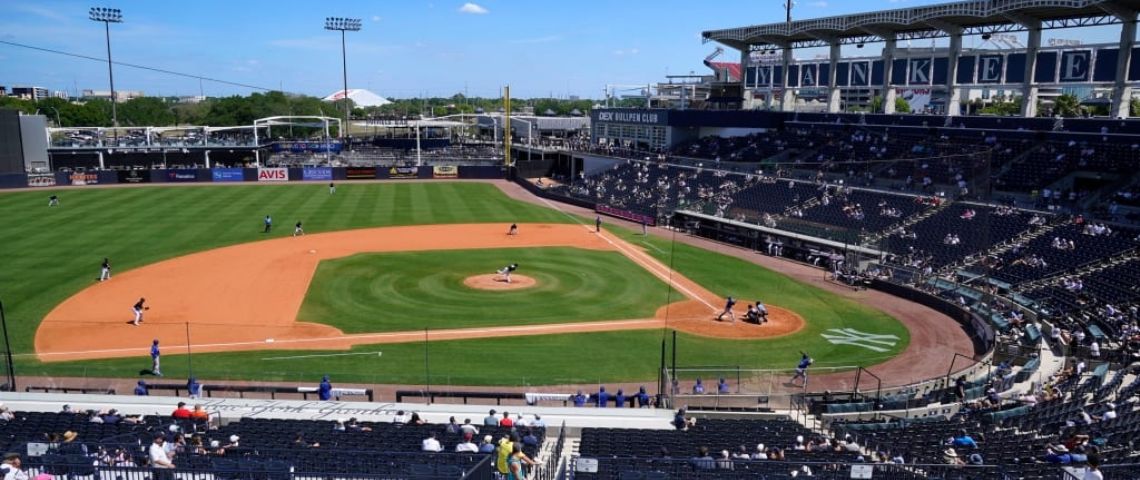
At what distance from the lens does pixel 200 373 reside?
2269 cm

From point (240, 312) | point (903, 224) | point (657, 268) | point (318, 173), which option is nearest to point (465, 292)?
point (240, 312)

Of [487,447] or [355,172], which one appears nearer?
[487,447]

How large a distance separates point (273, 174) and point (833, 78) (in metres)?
55.2

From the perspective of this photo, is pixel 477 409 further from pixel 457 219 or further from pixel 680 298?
pixel 457 219

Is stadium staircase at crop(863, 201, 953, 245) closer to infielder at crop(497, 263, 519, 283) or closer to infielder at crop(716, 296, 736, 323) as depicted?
infielder at crop(716, 296, 736, 323)

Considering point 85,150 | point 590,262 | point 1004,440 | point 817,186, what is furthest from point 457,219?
point 85,150

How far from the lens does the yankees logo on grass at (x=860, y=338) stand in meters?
Answer: 26.2

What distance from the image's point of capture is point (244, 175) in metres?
75.8

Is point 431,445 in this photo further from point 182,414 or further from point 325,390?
point 325,390

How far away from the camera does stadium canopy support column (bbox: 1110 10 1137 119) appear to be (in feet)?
128

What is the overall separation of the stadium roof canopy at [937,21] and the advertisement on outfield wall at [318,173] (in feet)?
144

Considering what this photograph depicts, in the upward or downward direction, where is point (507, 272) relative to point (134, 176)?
downward

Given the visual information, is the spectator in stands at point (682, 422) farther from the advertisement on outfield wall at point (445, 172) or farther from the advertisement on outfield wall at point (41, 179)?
the advertisement on outfield wall at point (41, 179)

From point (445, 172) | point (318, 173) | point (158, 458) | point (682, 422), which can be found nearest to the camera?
point (158, 458)
